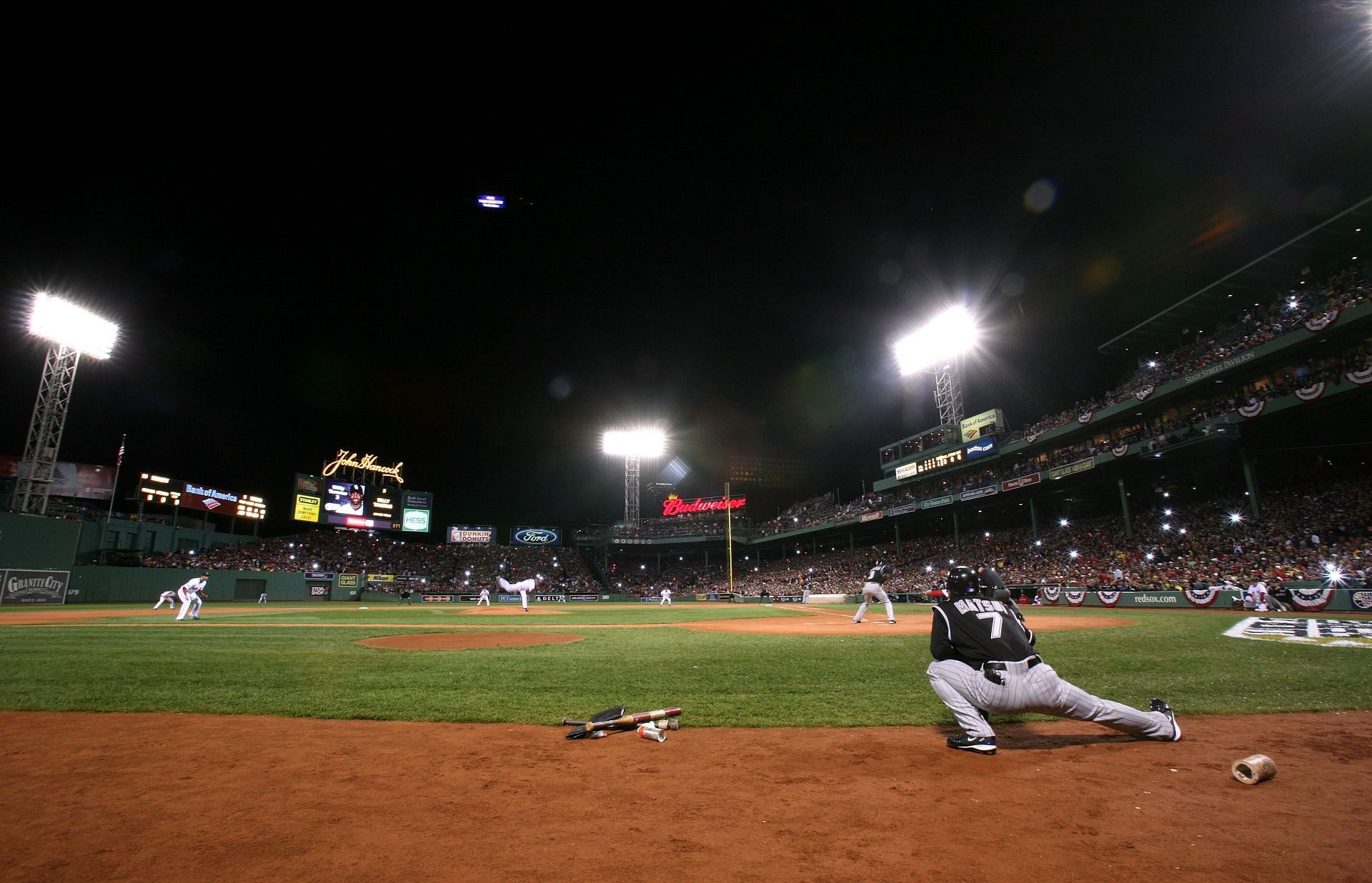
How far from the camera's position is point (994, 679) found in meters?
4.41

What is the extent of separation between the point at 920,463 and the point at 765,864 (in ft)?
156

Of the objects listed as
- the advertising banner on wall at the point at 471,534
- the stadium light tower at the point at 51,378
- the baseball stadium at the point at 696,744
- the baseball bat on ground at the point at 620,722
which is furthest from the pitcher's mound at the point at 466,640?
the advertising banner on wall at the point at 471,534

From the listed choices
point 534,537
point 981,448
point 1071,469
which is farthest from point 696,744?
point 534,537

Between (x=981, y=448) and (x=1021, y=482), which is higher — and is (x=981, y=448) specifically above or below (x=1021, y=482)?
above

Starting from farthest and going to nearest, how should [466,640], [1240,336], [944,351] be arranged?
[944,351]
[1240,336]
[466,640]

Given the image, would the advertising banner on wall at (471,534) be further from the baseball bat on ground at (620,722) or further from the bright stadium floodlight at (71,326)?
the baseball bat on ground at (620,722)

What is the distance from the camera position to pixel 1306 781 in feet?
11.6

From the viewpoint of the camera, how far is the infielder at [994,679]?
4.30 meters

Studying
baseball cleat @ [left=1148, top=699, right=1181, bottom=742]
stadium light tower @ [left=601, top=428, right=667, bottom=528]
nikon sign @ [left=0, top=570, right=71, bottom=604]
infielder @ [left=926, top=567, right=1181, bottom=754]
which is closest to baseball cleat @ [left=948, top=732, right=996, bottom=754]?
infielder @ [left=926, top=567, right=1181, bottom=754]

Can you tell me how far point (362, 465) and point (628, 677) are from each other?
2344 inches

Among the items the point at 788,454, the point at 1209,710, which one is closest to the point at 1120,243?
the point at 1209,710

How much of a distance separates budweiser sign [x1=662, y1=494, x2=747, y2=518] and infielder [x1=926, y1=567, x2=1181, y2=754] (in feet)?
186

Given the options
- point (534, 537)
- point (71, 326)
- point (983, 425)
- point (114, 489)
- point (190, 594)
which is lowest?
point (190, 594)

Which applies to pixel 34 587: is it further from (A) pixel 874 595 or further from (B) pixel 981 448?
(B) pixel 981 448
